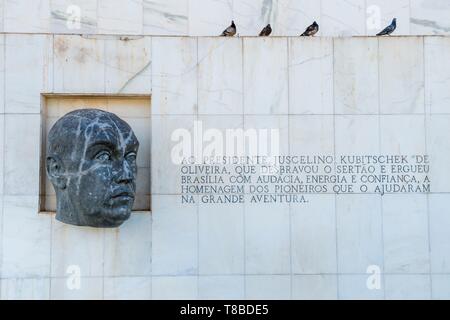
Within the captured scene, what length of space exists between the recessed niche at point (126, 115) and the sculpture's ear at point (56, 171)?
96cm

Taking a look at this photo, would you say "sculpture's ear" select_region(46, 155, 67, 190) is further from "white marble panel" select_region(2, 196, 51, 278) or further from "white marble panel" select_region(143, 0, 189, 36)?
"white marble panel" select_region(143, 0, 189, 36)

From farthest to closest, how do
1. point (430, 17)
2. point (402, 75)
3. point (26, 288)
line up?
point (430, 17) < point (402, 75) < point (26, 288)

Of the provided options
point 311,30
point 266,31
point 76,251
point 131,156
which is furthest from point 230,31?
point 76,251

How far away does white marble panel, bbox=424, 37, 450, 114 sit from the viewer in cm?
984

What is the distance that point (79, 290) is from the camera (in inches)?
373

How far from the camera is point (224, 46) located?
9.84 m

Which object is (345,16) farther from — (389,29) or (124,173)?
(124,173)

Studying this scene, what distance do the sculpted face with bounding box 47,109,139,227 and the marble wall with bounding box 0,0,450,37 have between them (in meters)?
2.42

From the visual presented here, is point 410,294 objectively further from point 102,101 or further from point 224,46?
point 102,101

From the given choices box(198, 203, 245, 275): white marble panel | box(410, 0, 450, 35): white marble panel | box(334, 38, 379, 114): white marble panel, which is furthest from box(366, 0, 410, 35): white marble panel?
box(198, 203, 245, 275): white marble panel

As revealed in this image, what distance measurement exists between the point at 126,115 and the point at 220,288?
10.8ft

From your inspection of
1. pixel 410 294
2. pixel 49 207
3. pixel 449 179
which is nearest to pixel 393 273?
pixel 410 294

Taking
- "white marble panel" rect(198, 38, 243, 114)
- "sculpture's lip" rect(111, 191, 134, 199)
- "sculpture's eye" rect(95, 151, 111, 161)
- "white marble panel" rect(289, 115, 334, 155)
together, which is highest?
"white marble panel" rect(198, 38, 243, 114)

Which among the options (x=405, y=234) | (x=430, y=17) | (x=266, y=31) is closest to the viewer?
(x=405, y=234)
